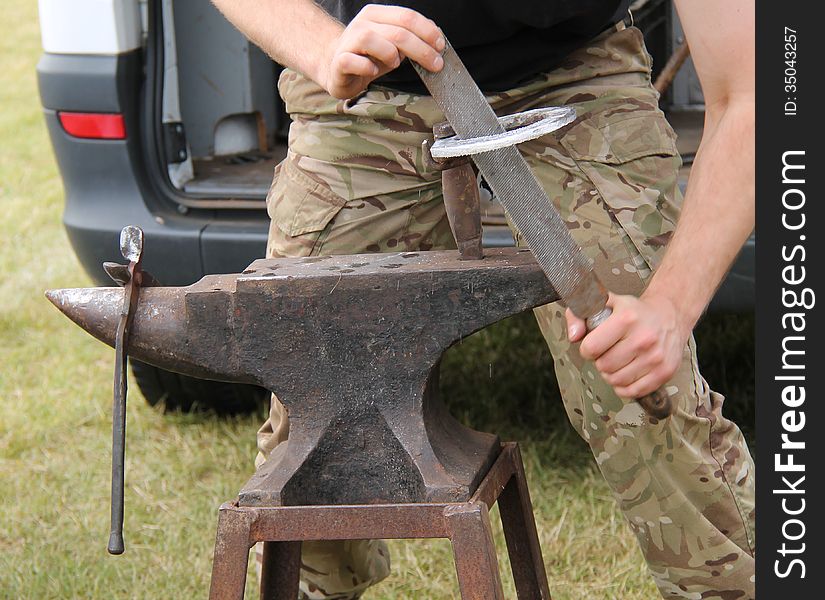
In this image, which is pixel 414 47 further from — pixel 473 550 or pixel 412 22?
pixel 473 550

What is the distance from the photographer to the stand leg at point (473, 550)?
1.63 metres

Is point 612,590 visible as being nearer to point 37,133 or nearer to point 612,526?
point 612,526

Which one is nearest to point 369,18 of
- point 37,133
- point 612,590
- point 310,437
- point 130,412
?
point 310,437

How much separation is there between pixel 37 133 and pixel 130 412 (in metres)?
4.46

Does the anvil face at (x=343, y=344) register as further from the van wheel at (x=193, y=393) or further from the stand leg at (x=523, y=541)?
the van wheel at (x=193, y=393)

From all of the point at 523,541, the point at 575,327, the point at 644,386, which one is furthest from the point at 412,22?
the point at 523,541

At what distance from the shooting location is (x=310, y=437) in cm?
174

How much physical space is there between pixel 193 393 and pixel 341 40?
221 centimetres

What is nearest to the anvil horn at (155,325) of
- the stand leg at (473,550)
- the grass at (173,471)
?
the stand leg at (473,550)

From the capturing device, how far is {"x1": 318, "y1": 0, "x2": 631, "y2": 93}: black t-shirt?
191 centimetres

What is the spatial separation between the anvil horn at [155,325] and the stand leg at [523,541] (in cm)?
54

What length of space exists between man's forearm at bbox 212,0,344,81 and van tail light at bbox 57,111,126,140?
3.51ft

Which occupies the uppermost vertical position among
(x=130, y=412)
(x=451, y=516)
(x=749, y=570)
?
(x=451, y=516)

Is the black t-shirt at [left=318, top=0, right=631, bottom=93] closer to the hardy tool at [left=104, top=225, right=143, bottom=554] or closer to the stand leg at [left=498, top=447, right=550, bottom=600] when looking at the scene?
the hardy tool at [left=104, top=225, right=143, bottom=554]
